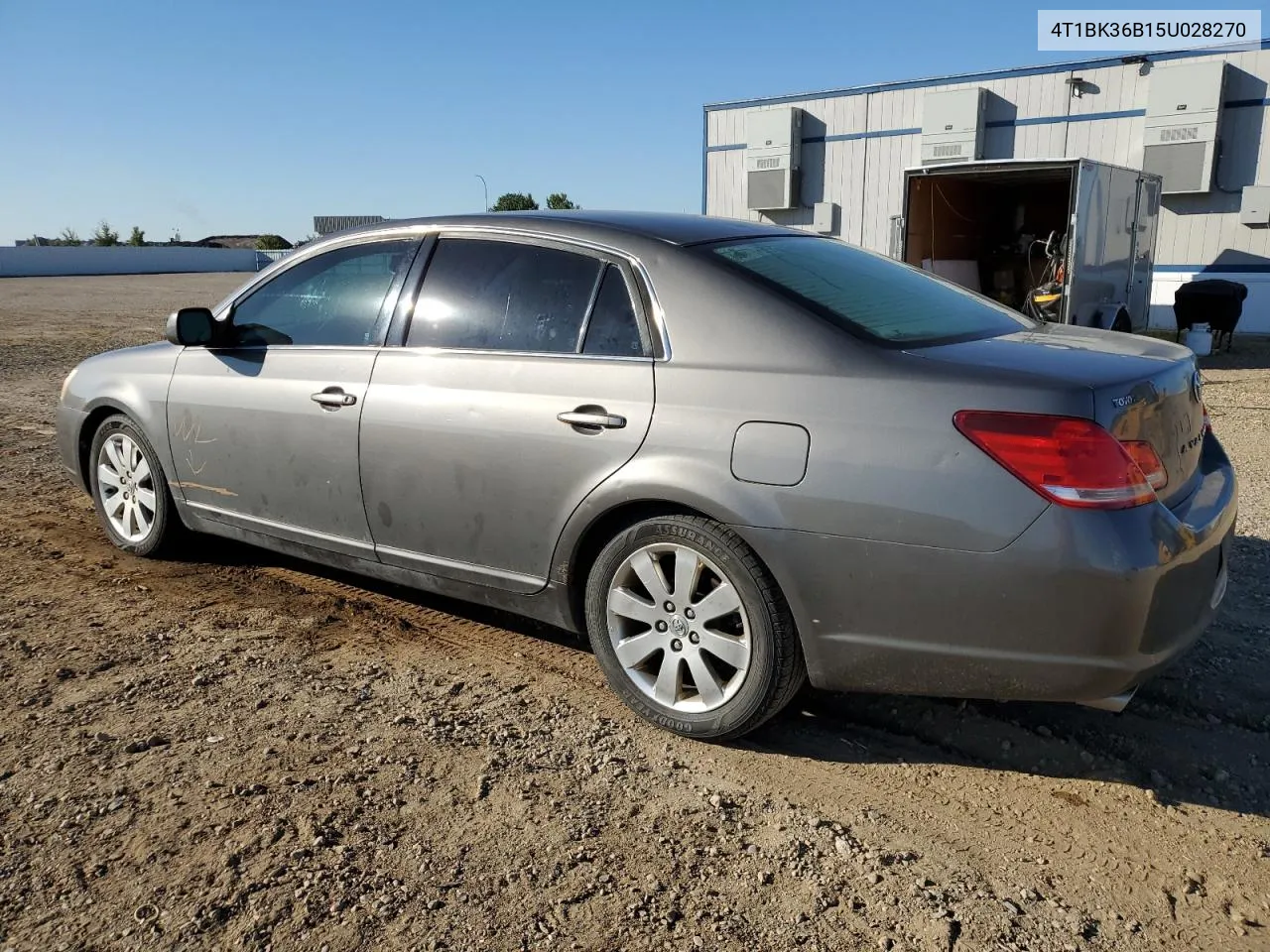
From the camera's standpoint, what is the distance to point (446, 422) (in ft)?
11.7

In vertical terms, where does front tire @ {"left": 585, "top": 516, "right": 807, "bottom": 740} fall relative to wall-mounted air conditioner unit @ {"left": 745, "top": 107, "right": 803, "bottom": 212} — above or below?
below

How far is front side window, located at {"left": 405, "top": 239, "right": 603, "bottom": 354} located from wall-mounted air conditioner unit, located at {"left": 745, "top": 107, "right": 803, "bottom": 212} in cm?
1794

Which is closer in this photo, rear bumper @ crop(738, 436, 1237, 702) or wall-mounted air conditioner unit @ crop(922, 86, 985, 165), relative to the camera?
rear bumper @ crop(738, 436, 1237, 702)

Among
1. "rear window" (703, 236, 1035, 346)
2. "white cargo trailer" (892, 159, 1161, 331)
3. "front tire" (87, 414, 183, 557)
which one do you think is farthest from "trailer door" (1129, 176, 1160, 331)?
"front tire" (87, 414, 183, 557)

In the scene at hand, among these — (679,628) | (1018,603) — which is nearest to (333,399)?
(679,628)

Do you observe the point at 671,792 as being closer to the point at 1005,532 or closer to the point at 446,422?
the point at 1005,532

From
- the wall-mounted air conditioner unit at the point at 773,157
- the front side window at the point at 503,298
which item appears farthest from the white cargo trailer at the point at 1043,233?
the front side window at the point at 503,298

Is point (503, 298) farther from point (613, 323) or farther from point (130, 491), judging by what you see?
point (130, 491)

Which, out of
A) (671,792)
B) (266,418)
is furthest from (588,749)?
(266,418)

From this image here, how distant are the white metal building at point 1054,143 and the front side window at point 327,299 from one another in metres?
17.0

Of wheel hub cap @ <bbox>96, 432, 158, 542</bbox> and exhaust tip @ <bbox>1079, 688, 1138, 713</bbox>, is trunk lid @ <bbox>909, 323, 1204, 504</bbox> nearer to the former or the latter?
exhaust tip @ <bbox>1079, 688, 1138, 713</bbox>

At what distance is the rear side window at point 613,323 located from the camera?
10.8 feet

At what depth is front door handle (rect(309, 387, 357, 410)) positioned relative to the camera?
12.7 ft

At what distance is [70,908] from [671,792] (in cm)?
153
